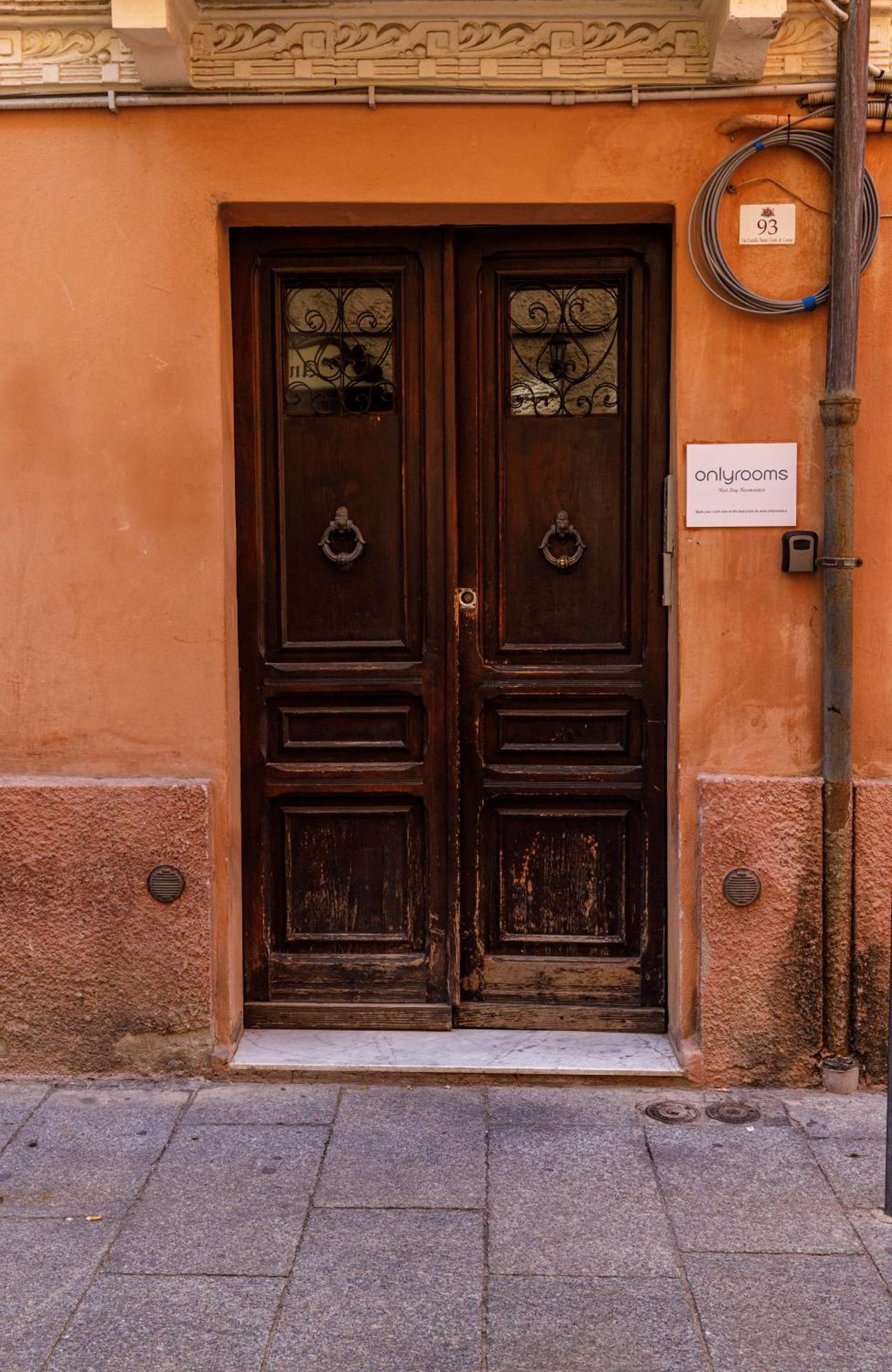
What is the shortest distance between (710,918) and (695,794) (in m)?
0.44

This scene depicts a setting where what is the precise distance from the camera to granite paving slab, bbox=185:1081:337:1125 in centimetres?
438

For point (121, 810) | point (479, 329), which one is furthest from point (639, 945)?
point (479, 329)

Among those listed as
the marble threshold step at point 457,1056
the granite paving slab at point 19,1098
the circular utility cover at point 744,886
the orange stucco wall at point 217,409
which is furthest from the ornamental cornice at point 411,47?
the granite paving slab at point 19,1098

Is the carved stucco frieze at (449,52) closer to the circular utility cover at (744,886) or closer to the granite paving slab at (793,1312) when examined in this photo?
the circular utility cover at (744,886)

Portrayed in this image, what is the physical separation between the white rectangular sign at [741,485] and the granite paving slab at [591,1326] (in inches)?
98.1

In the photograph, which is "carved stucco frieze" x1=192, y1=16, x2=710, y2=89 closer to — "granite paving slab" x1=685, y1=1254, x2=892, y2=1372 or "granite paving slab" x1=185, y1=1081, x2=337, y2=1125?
"granite paving slab" x1=185, y1=1081, x2=337, y2=1125

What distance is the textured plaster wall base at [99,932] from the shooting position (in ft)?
15.3

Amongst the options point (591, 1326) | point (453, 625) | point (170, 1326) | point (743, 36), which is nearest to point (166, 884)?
point (453, 625)

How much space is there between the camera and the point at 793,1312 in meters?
3.25

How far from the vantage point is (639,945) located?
4.95 meters

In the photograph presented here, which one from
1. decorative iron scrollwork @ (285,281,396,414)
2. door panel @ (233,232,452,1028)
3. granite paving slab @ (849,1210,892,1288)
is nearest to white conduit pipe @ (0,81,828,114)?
door panel @ (233,232,452,1028)

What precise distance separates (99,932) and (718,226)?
332 centimetres

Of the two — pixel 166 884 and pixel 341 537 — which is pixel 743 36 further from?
pixel 166 884

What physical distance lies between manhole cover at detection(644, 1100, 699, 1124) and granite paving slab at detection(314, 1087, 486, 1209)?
59 centimetres
